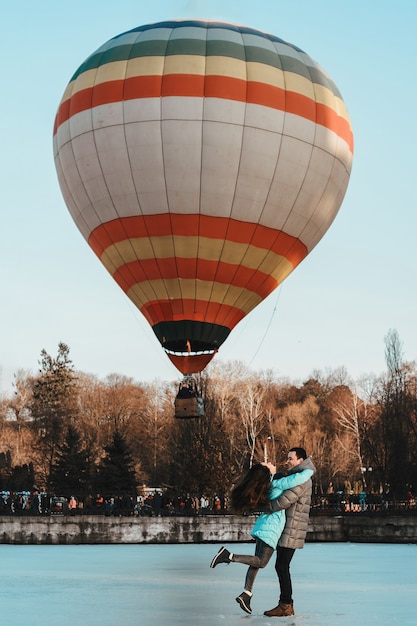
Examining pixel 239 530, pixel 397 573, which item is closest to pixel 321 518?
pixel 239 530

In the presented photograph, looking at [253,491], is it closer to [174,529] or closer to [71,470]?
[174,529]

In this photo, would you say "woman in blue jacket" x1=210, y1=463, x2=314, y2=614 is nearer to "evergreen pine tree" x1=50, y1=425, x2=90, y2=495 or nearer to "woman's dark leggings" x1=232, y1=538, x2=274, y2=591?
"woman's dark leggings" x1=232, y1=538, x2=274, y2=591

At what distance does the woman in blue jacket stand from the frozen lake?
0.50 meters

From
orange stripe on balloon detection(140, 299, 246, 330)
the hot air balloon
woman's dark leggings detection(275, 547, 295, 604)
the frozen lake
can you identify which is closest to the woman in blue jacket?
woman's dark leggings detection(275, 547, 295, 604)

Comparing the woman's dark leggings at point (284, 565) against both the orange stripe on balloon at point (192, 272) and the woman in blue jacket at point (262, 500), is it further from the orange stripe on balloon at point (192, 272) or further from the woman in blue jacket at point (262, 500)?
the orange stripe on balloon at point (192, 272)

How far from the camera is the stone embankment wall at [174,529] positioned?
2980cm

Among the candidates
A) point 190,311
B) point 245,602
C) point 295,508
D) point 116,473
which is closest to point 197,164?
point 190,311

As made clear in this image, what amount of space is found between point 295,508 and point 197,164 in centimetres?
1665

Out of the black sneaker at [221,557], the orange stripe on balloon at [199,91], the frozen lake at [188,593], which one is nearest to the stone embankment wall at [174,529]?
the frozen lake at [188,593]

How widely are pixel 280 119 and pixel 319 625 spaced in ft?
60.7

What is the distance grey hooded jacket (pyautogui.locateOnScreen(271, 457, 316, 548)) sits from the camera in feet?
30.1

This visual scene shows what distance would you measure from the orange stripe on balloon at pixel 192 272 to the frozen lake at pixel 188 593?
9208 millimetres

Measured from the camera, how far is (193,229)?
25.6 m

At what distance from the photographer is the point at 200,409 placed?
91.6ft
